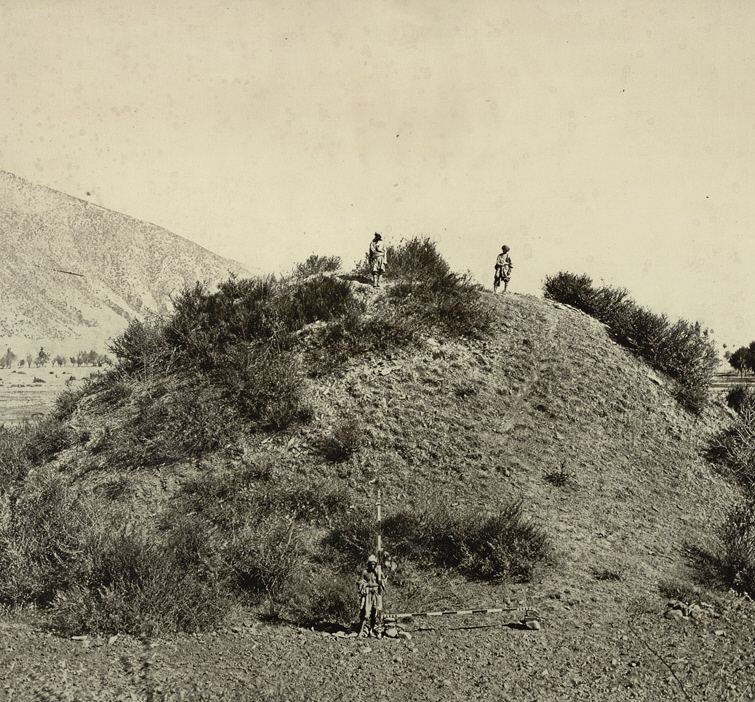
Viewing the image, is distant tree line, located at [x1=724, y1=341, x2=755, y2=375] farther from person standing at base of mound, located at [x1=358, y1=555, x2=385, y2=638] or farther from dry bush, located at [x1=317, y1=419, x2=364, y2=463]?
person standing at base of mound, located at [x1=358, y1=555, x2=385, y2=638]

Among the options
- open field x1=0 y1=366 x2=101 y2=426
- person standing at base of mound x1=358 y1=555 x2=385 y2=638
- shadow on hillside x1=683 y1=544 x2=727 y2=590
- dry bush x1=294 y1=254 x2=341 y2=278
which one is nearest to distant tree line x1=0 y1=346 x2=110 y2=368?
open field x1=0 y1=366 x2=101 y2=426

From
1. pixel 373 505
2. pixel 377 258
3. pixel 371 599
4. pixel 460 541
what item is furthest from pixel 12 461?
pixel 460 541

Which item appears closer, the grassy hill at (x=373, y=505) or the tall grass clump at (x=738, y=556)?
the grassy hill at (x=373, y=505)

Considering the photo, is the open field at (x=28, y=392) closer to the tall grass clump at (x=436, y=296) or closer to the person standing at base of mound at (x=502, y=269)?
the tall grass clump at (x=436, y=296)

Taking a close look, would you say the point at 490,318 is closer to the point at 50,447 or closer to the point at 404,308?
the point at 404,308

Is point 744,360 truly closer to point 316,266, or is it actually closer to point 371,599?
point 316,266

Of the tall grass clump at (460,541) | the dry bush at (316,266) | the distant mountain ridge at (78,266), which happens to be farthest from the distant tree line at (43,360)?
the tall grass clump at (460,541)

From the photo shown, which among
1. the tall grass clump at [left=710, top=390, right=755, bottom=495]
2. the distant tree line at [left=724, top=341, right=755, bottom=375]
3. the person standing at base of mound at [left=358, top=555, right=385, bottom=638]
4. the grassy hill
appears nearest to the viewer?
the grassy hill

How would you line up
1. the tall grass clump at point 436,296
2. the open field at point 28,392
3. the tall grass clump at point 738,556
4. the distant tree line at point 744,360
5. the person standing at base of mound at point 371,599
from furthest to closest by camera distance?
the distant tree line at point 744,360 < the open field at point 28,392 < the tall grass clump at point 436,296 < the tall grass clump at point 738,556 < the person standing at base of mound at point 371,599
